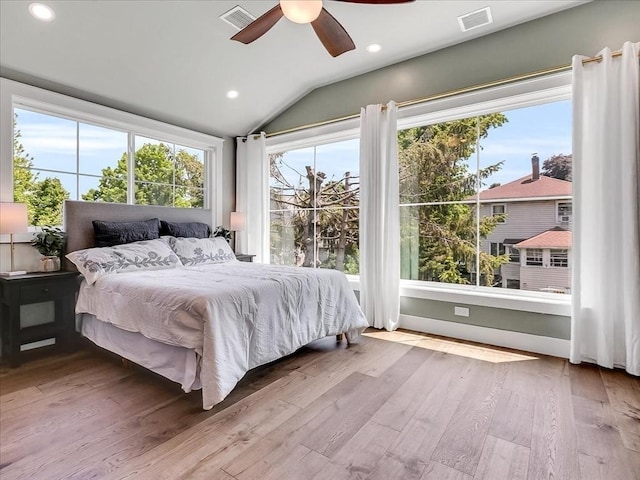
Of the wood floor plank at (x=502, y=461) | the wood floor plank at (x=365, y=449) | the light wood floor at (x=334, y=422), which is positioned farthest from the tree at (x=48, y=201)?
the wood floor plank at (x=502, y=461)

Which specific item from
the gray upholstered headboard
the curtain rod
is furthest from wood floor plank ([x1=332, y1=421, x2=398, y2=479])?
the curtain rod

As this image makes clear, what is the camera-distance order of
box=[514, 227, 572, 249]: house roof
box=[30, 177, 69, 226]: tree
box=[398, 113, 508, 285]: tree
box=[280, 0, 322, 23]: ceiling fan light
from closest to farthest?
box=[280, 0, 322, 23]: ceiling fan light
box=[514, 227, 572, 249]: house roof
box=[30, 177, 69, 226]: tree
box=[398, 113, 508, 285]: tree

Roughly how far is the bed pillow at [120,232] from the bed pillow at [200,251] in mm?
296

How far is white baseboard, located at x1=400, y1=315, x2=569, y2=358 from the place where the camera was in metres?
3.01

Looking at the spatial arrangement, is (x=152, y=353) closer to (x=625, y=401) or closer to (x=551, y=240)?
(x=625, y=401)

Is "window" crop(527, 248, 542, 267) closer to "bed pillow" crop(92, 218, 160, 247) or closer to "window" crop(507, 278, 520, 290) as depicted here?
"window" crop(507, 278, 520, 290)

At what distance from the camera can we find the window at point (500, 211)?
3.40 meters

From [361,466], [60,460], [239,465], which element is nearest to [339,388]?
[361,466]

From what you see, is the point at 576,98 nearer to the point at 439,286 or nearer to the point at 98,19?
the point at 439,286

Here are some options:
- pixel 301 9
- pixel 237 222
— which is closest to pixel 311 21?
pixel 301 9

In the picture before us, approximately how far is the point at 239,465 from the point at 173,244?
260 centimetres

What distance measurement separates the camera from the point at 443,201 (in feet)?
12.3

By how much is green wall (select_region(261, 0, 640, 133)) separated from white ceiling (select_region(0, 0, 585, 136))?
102 mm

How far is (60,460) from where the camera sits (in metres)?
1.64
